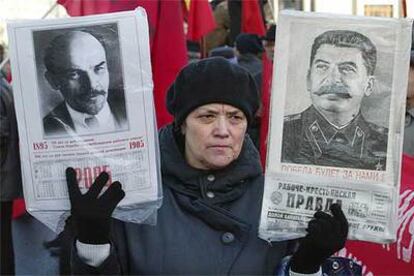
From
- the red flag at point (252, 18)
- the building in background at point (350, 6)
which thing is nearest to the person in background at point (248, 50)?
the red flag at point (252, 18)

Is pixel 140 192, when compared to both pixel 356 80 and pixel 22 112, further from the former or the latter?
pixel 356 80

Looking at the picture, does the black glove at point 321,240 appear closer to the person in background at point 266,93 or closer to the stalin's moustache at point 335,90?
the stalin's moustache at point 335,90

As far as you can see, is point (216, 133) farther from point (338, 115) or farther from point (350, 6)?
point (350, 6)

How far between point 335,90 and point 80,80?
66 cm

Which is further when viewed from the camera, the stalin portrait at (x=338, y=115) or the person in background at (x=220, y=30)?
the person in background at (x=220, y=30)

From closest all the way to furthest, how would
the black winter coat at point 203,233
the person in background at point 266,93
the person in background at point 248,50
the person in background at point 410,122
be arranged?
1. the black winter coat at point 203,233
2. the person in background at point 410,122
3. the person in background at point 266,93
4. the person in background at point 248,50

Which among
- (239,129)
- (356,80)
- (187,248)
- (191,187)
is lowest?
(187,248)

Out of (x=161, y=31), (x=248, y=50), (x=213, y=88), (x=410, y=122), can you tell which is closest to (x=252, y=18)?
(x=248, y=50)

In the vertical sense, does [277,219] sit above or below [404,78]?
below

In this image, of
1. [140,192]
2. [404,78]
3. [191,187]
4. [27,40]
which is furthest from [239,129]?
[27,40]

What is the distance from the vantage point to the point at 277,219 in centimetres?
184

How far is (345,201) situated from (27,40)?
92cm

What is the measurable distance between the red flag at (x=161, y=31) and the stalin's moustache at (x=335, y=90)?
79.4 inches

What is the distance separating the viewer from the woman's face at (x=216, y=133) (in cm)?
197
